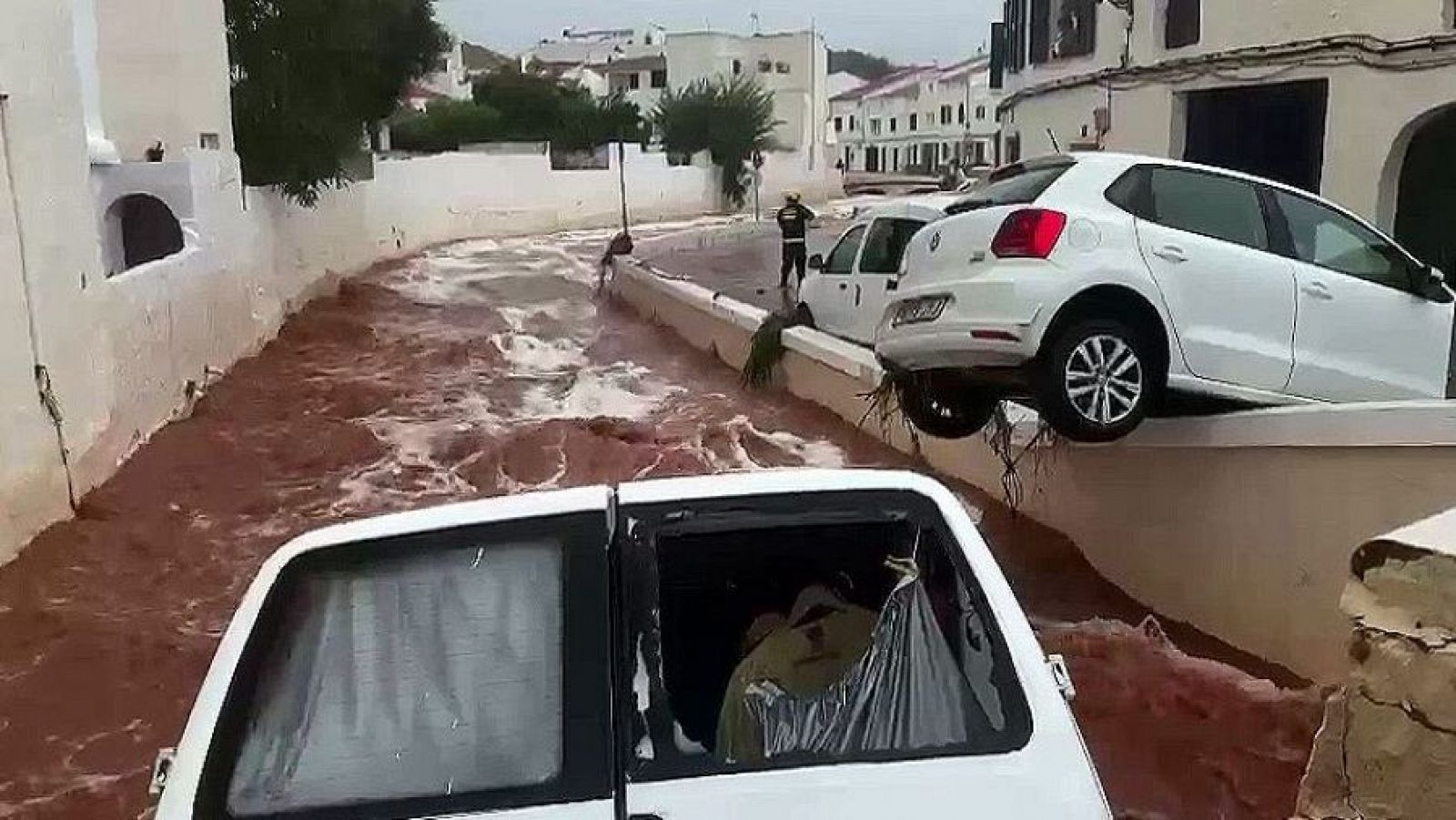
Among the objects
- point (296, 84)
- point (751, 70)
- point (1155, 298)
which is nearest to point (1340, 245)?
point (1155, 298)

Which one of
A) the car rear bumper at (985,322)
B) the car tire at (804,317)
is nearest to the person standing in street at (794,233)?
the car tire at (804,317)

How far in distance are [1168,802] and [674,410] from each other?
1008cm

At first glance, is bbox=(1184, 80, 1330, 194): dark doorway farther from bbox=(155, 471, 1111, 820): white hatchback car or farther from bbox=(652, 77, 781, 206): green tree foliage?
bbox=(652, 77, 781, 206): green tree foliage

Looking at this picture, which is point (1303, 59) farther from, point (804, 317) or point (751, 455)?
point (751, 455)

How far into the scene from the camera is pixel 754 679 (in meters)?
3.21

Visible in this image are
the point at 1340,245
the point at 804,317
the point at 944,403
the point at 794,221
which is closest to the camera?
the point at 1340,245

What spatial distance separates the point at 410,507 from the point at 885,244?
5347mm

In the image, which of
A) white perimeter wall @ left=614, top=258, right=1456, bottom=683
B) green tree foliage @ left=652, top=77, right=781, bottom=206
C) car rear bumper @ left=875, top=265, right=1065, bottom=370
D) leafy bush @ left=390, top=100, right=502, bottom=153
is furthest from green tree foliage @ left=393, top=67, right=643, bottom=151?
car rear bumper @ left=875, top=265, right=1065, bottom=370

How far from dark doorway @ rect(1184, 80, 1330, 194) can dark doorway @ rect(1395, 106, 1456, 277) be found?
125 cm

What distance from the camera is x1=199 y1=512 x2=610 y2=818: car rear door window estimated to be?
2.55m

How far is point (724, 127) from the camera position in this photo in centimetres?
5703

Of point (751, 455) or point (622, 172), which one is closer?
point (751, 455)

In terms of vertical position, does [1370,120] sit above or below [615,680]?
above

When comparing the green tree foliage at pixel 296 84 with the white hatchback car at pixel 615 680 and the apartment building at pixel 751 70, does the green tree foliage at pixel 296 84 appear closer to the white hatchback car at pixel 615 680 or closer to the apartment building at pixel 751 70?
the white hatchback car at pixel 615 680
